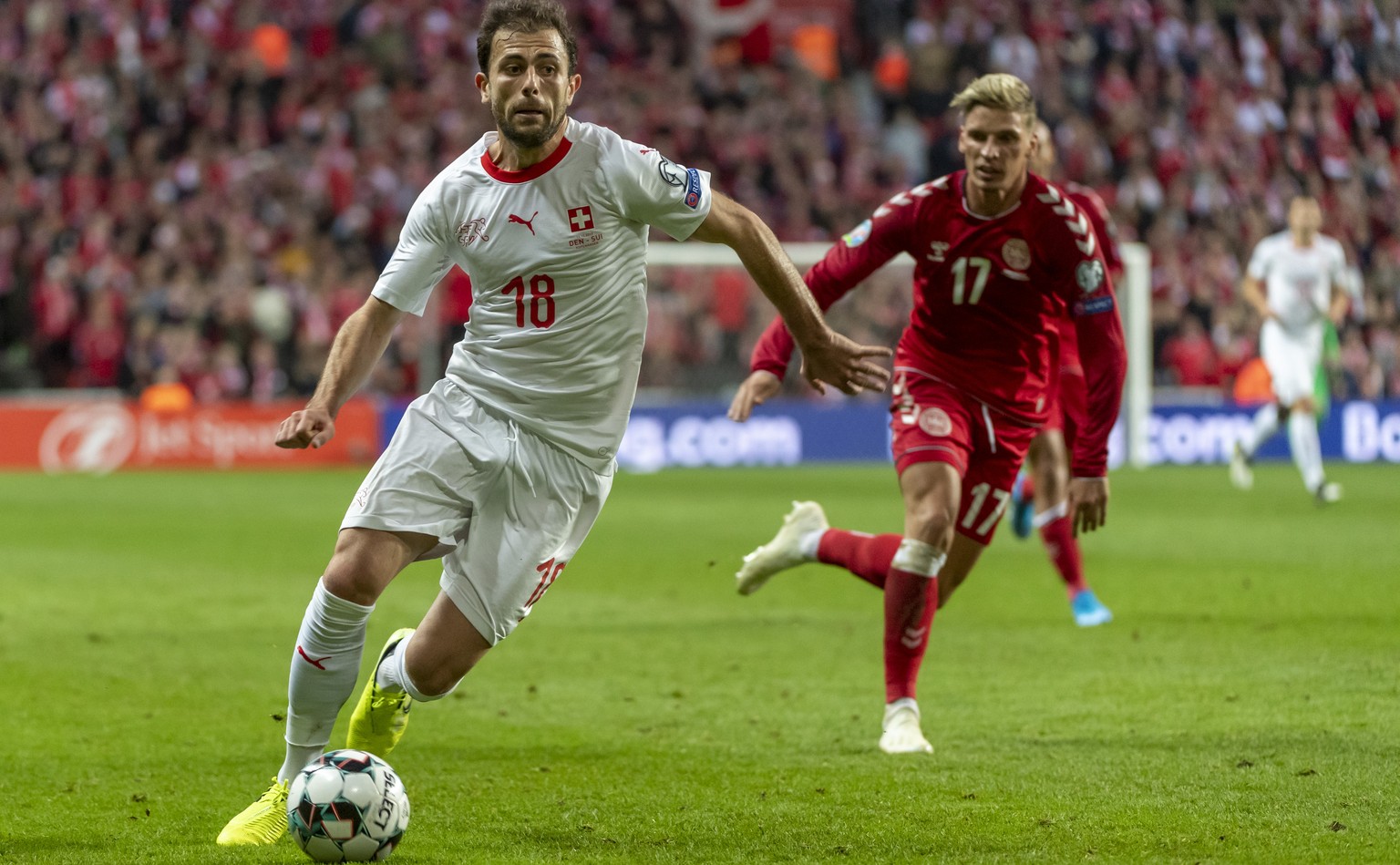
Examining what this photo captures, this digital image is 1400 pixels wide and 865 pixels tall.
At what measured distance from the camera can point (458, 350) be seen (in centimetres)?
503

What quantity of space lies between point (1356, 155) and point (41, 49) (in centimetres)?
1543

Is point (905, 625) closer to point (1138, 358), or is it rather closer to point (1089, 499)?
point (1089, 499)

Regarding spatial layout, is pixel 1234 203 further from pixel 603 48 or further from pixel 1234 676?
pixel 1234 676

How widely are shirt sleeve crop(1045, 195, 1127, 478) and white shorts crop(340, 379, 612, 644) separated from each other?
2.01 meters

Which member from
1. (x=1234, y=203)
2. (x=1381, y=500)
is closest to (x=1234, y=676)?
(x=1381, y=500)

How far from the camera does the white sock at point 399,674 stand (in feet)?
16.3

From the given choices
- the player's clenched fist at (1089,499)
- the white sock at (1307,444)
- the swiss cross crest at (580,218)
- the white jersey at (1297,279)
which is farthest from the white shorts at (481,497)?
the white jersey at (1297,279)

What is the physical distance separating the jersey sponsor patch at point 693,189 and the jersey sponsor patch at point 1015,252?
1814 millimetres

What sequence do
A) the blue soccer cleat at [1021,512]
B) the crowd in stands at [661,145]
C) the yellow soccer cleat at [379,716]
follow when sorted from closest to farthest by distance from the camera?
the yellow soccer cleat at [379,716] → the blue soccer cleat at [1021,512] → the crowd in stands at [661,145]

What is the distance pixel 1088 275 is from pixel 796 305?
5.90 ft

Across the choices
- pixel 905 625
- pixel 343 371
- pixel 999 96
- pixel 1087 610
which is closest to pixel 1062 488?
pixel 1087 610

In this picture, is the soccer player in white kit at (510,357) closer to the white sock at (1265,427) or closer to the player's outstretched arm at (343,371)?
the player's outstretched arm at (343,371)

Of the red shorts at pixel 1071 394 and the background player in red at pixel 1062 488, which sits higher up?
the red shorts at pixel 1071 394

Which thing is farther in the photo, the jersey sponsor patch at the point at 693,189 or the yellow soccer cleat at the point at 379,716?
the yellow soccer cleat at the point at 379,716
